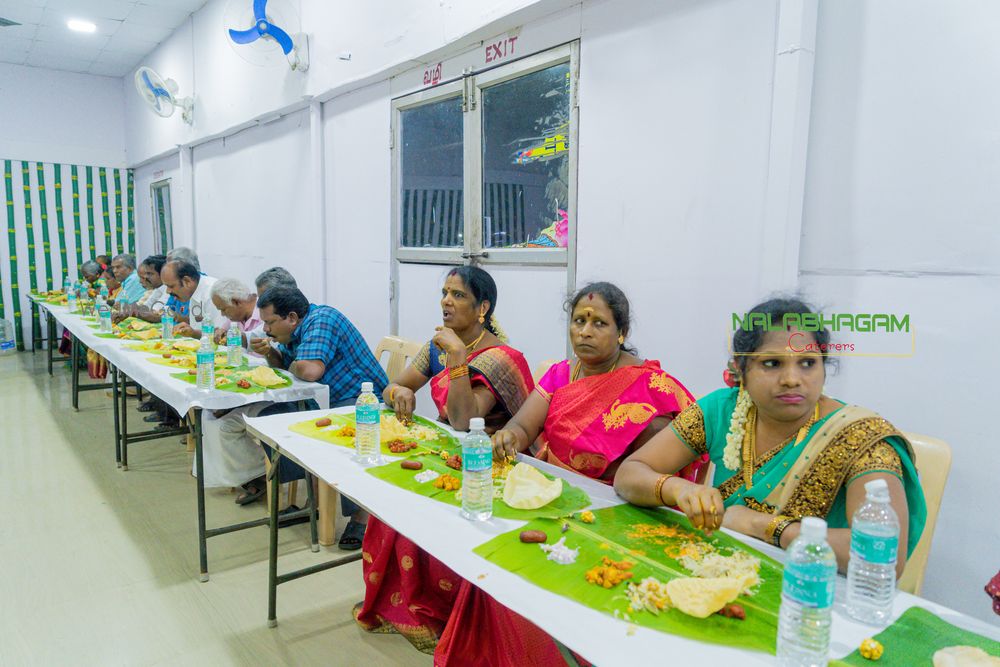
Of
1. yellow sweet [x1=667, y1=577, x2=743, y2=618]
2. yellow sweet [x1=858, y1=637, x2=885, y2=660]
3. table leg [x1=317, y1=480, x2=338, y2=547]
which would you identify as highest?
yellow sweet [x1=667, y1=577, x2=743, y2=618]

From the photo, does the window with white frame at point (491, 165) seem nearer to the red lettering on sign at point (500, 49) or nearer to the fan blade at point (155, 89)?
the red lettering on sign at point (500, 49)

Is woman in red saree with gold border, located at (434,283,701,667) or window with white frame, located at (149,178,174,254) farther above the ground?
window with white frame, located at (149,178,174,254)

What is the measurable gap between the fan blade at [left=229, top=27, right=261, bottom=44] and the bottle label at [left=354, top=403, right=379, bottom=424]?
3.86 m

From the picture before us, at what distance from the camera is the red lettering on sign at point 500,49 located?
3.23 meters

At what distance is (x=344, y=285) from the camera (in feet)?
15.8

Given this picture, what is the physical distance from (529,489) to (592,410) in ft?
1.61

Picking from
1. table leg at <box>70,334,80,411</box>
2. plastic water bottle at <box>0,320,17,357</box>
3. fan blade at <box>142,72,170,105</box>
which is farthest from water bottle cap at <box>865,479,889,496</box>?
plastic water bottle at <box>0,320,17,357</box>

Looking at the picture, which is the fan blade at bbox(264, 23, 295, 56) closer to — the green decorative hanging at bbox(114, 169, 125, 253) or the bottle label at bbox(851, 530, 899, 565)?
the bottle label at bbox(851, 530, 899, 565)

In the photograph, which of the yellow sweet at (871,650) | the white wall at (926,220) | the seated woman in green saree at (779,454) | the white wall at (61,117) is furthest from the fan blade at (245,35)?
the white wall at (61,117)

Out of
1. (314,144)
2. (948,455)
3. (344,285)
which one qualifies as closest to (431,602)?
(948,455)

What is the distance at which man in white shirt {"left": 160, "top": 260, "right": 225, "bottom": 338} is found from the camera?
15.5 feet

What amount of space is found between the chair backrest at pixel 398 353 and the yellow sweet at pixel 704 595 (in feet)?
7.66

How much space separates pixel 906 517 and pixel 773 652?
0.43 meters

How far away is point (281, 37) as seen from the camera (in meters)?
4.68
